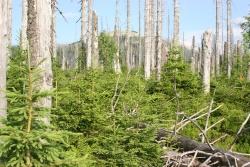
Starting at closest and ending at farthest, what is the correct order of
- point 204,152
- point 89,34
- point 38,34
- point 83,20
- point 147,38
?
point 38,34 → point 204,152 → point 83,20 → point 89,34 → point 147,38

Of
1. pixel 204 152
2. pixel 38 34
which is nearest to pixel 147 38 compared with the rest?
pixel 204 152

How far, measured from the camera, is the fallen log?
245 inches

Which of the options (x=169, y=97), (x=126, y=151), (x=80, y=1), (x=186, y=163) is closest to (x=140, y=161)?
(x=126, y=151)

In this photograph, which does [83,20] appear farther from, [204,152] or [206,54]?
[204,152]

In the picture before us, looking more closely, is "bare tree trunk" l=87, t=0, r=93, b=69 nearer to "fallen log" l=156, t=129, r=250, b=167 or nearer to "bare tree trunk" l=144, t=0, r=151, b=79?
"bare tree trunk" l=144, t=0, r=151, b=79

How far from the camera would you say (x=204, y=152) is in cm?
667

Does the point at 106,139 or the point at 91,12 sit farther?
the point at 91,12

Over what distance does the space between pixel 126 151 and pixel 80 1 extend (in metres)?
15.2

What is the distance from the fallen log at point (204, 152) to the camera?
20.4 ft

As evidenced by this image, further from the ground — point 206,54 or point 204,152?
point 206,54

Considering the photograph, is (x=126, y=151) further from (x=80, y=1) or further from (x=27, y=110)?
(x=80, y=1)

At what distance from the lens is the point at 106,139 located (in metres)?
6.22

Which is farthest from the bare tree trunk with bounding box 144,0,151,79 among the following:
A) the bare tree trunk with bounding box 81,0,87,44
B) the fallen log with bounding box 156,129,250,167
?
the fallen log with bounding box 156,129,250,167

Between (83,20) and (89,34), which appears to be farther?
(89,34)
